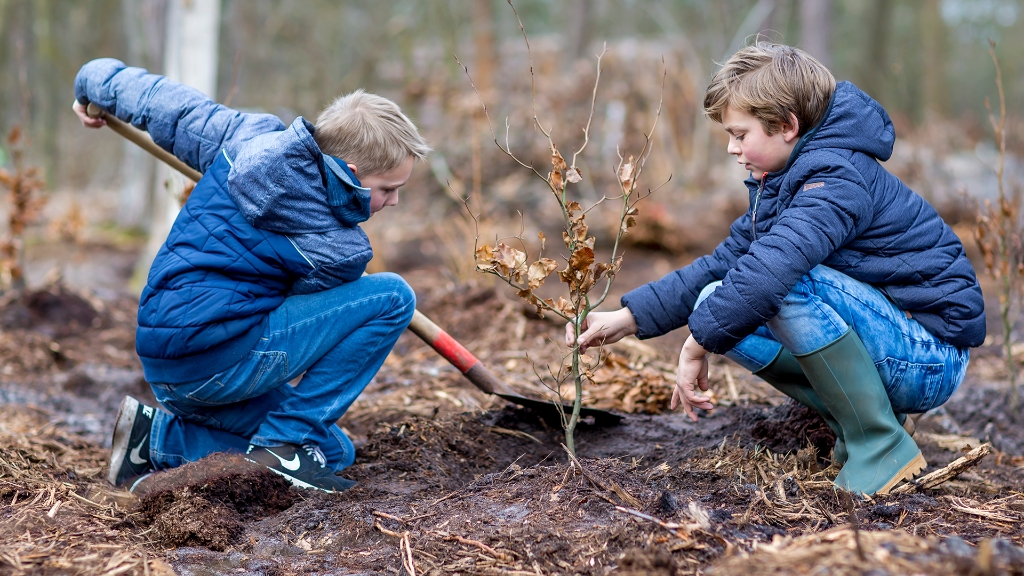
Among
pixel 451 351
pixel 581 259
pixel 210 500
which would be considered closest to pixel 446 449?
pixel 451 351

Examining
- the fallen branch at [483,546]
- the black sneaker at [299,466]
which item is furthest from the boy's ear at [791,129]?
the black sneaker at [299,466]

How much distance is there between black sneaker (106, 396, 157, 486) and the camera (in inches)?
104

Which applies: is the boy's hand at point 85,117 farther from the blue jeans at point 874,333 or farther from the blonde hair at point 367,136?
the blue jeans at point 874,333

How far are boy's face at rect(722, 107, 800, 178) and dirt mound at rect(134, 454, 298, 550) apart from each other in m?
1.75

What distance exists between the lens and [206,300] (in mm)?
2367

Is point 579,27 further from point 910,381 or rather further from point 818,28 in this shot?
point 910,381

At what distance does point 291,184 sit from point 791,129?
148cm

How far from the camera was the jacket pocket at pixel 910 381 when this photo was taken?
2.28 m

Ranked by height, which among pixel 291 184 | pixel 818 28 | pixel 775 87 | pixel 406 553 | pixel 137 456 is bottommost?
pixel 137 456

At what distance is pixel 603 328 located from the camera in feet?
8.13

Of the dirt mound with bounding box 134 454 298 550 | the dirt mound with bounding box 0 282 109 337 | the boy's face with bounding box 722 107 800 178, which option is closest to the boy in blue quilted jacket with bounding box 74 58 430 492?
the dirt mound with bounding box 134 454 298 550

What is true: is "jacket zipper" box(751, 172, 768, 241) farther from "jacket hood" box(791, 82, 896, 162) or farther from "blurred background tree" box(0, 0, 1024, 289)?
"blurred background tree" box(0, 0, 1024, 289)

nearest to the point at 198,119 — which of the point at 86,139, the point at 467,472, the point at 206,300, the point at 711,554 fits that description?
the point at 206,300

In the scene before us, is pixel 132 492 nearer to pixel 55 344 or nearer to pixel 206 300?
pixel 206 300
